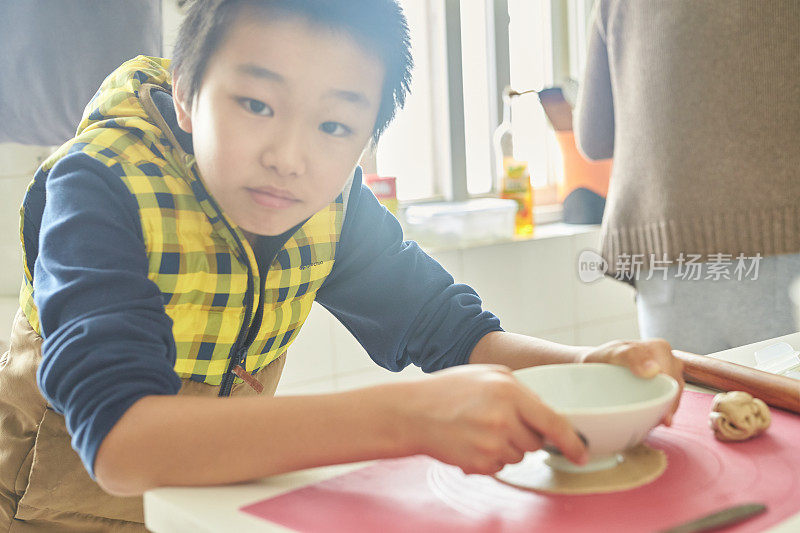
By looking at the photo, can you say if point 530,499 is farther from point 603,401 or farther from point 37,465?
point 37,465

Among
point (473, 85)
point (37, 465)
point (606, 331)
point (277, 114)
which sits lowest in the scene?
point (606, 331)

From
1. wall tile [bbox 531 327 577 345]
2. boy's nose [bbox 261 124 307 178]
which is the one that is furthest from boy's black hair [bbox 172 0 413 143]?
wall tile [bbox 531 327 577 345]

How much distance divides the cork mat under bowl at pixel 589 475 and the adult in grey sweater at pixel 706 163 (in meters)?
0.89

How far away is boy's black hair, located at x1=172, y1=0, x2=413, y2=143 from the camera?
0.70 metres

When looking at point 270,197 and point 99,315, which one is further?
point 270,197

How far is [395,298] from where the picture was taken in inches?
35.3

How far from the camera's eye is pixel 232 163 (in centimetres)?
69

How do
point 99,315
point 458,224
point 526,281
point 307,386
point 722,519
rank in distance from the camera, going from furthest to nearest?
point 526,281, point 458,224, point 307,386, point 99,315, point 722,519

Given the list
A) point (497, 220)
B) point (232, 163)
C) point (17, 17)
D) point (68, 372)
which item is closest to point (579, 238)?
point (497, 220)

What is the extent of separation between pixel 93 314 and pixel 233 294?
21 centimetres

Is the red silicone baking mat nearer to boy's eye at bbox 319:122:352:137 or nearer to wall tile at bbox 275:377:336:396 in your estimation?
boy's eye at bbox 319:122:352:137

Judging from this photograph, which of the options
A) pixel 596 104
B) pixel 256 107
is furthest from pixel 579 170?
pixel 256 107

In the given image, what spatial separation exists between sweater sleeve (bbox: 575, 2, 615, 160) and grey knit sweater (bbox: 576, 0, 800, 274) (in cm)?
2

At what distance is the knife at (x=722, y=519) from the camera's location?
1.49 feet
